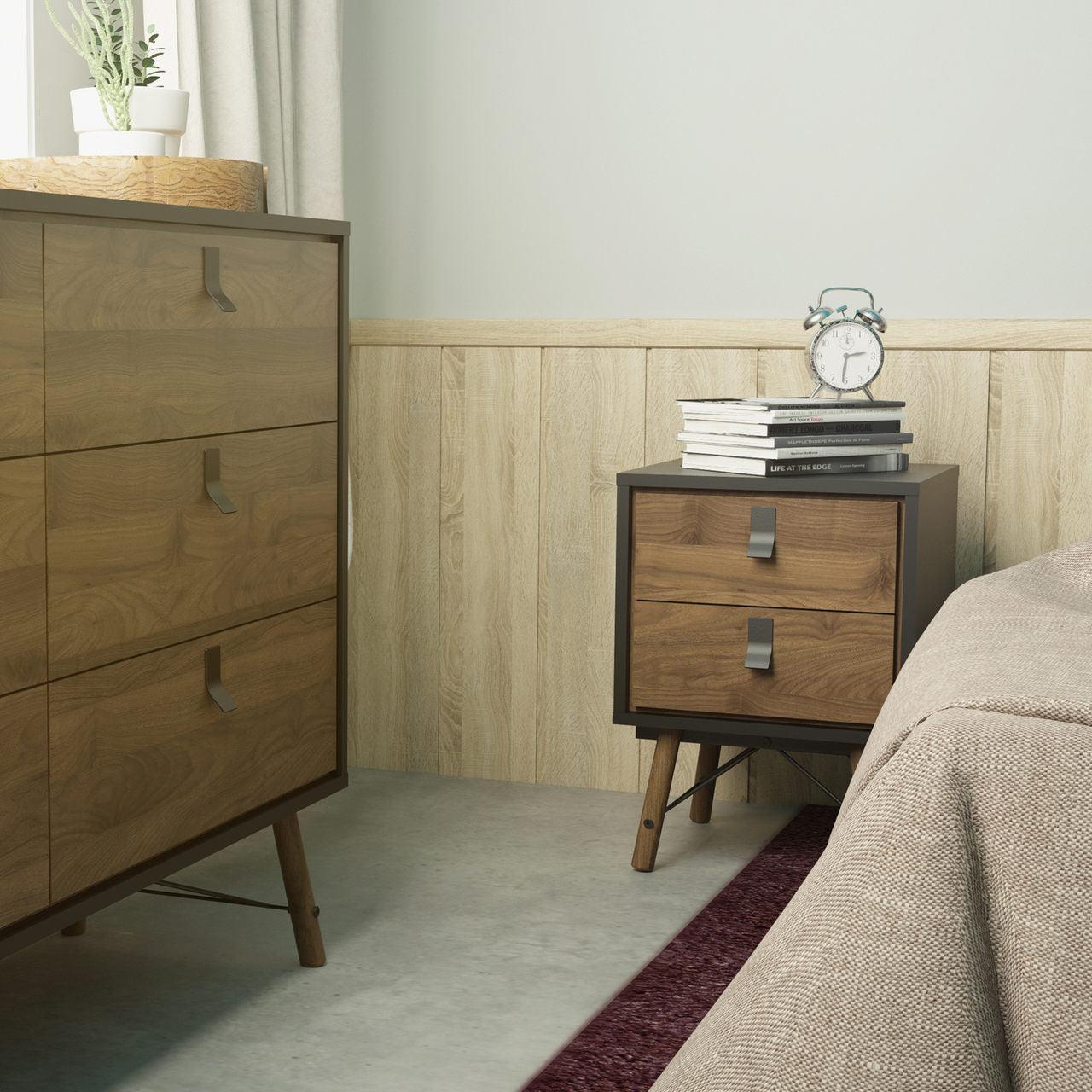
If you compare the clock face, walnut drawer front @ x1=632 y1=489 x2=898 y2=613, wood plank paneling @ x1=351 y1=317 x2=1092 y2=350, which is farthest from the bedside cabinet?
wood plank paneling @ x1=351 y1=317 x2=1092 y2=350

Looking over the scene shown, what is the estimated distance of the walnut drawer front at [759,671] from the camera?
6.63 ft

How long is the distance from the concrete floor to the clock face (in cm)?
73

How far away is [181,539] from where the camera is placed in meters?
1.52

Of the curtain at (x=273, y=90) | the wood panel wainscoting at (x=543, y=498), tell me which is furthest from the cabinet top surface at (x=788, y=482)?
the curtain at (x=273, y=90)

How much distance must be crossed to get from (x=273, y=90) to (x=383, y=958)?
4.47ft

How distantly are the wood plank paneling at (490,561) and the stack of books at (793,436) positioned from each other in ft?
1.65

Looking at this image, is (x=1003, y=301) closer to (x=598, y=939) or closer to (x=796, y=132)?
(x=796, y=132)

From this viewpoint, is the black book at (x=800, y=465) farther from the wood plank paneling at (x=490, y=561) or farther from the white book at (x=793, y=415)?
the wood plank paneling at (x=490, y=561)

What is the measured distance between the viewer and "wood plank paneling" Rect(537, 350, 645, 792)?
2531 millimetres

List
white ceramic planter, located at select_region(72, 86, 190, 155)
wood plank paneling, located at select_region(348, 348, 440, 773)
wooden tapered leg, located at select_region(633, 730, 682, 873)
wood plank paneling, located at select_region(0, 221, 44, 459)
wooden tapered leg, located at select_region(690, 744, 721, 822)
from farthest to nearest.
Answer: wood plank paneling, located at select_region(348, 348, 440, 773)
wooden tapered leg, located at select_region(690, 744, 721, 822)
wooden tapered leg, located at select_region(633, 730, 682, 873)
white ceramic planter, located at select_region(72, 86, 190, 155)
wood plank paneling, located at select_region(0, 221, 44, 459)

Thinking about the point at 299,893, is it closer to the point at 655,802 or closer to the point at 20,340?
the point at 655,802

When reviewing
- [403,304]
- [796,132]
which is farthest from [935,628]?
[403,304]

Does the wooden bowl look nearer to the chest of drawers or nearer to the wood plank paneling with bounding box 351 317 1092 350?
the chest of drawers

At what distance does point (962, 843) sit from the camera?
79cm
